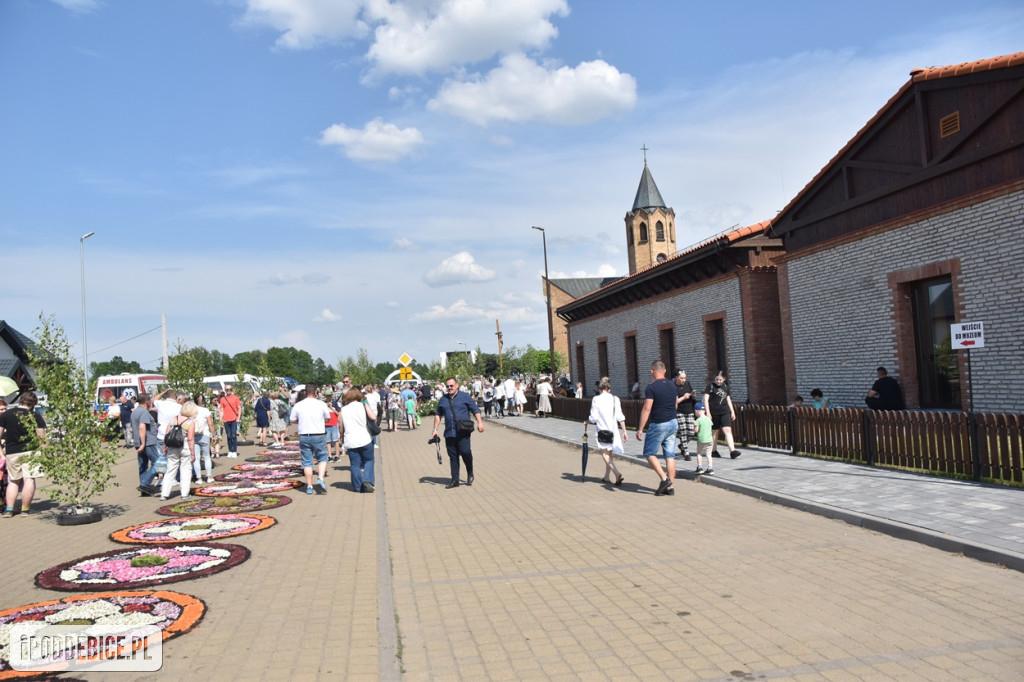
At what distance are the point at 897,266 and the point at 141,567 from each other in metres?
13.2

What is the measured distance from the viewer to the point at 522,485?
12930 mm

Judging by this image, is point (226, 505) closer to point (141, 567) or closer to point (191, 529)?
point (191, 529)

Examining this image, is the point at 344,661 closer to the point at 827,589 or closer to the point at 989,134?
the point at 827,589

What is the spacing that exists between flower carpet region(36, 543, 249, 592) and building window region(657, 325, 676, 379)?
737 inches

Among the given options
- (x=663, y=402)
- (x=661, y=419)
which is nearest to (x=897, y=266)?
(x=663, y=402)

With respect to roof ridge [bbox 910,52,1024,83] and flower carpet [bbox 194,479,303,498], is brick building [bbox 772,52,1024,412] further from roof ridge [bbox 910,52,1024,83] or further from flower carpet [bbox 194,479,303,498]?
flower carpet [bbox 194,479,303,498]

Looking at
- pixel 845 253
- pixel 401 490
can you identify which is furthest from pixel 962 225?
pixel 401 490

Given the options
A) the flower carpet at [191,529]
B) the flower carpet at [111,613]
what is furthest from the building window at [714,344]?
the flower carpet at [111,613]

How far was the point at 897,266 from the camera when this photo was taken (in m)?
14.5

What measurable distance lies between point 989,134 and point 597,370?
71.9ft

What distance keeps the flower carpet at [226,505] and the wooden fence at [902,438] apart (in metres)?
8.99

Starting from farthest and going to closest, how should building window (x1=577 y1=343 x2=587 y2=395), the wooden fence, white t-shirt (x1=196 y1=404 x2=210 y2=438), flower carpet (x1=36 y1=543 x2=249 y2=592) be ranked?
building window (x1=577 y1=343 x2=587 y2=395) < white t-shirt (x1=196 y1=404 x2=210 y2=438) < the wooden fence < flower carpet (x1=36 y1=543 x2=249 y2=592)

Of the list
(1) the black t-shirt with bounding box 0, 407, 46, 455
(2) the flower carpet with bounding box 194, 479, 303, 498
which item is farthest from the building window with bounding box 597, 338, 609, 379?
(1) the black t-shirt with bounding box 0, 407, 46, 455

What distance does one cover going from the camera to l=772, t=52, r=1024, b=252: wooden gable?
12102mm
